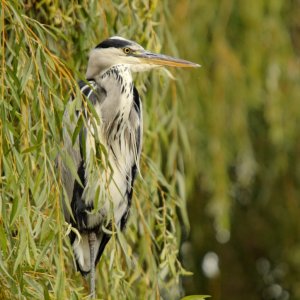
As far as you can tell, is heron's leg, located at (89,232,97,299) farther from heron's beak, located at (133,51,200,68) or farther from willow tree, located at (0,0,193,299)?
heron's beak, located at (133,51,200,68)

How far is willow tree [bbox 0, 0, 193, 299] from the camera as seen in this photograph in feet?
7.34

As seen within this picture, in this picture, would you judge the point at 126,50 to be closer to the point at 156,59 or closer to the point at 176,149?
the point at 156,59

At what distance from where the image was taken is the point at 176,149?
308 cm

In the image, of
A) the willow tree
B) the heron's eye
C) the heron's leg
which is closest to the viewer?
the willow tree

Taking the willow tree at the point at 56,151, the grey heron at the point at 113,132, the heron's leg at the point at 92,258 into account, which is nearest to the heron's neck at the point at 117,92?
the grey heron at the point at 113,132

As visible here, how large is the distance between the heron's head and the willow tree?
9cm

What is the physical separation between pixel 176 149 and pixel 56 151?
0.84m

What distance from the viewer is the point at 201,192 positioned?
16.5 ft

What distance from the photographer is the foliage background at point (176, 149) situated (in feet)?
7.46

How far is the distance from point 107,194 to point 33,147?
28 centimetres

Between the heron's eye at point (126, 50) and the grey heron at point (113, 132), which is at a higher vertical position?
the heron's eye at point (126, 50)

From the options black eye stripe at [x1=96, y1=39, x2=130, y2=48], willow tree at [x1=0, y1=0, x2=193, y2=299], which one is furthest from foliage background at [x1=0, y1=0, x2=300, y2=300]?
black eye stripe at [x1=96, y1=39, x2=130, y2=48]

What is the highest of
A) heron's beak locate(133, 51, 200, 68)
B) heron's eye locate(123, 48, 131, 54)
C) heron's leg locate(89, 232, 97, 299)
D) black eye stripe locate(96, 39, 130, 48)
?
black eye stripe locate(96, 39, 130, 48)

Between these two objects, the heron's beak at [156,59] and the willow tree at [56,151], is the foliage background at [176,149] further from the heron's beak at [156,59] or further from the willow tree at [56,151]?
the heron's beak at [156,59]
